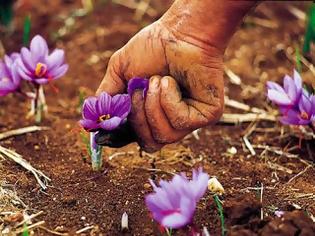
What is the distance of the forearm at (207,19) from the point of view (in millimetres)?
1547

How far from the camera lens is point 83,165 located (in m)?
1.90

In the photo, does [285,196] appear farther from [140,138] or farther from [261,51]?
[261,51]

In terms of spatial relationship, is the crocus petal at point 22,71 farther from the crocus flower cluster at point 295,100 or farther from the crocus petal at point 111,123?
the crocus flower cluster at point 295,100

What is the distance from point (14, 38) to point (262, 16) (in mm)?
1036

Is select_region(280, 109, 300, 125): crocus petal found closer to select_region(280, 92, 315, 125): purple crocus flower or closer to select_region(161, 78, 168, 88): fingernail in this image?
Answer: select_region(280, 92, 315, 125): purple crocus flower

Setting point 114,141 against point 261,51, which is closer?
point 114,141

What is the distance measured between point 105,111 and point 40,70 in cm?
37

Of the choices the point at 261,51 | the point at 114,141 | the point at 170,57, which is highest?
the point at 170,57

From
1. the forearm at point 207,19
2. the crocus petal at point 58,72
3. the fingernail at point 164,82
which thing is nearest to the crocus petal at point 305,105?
the forearm at point 207,19

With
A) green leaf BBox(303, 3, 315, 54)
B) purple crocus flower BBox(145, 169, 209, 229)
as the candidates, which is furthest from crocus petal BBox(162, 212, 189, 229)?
green leaf BBox(303, 3, 315, 54)

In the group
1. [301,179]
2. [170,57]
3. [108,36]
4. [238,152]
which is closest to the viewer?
[170,57]

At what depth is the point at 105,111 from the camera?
1.68m

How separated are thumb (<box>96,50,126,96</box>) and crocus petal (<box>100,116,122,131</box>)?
0.35 ft

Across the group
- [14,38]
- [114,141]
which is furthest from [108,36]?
[114,141]
